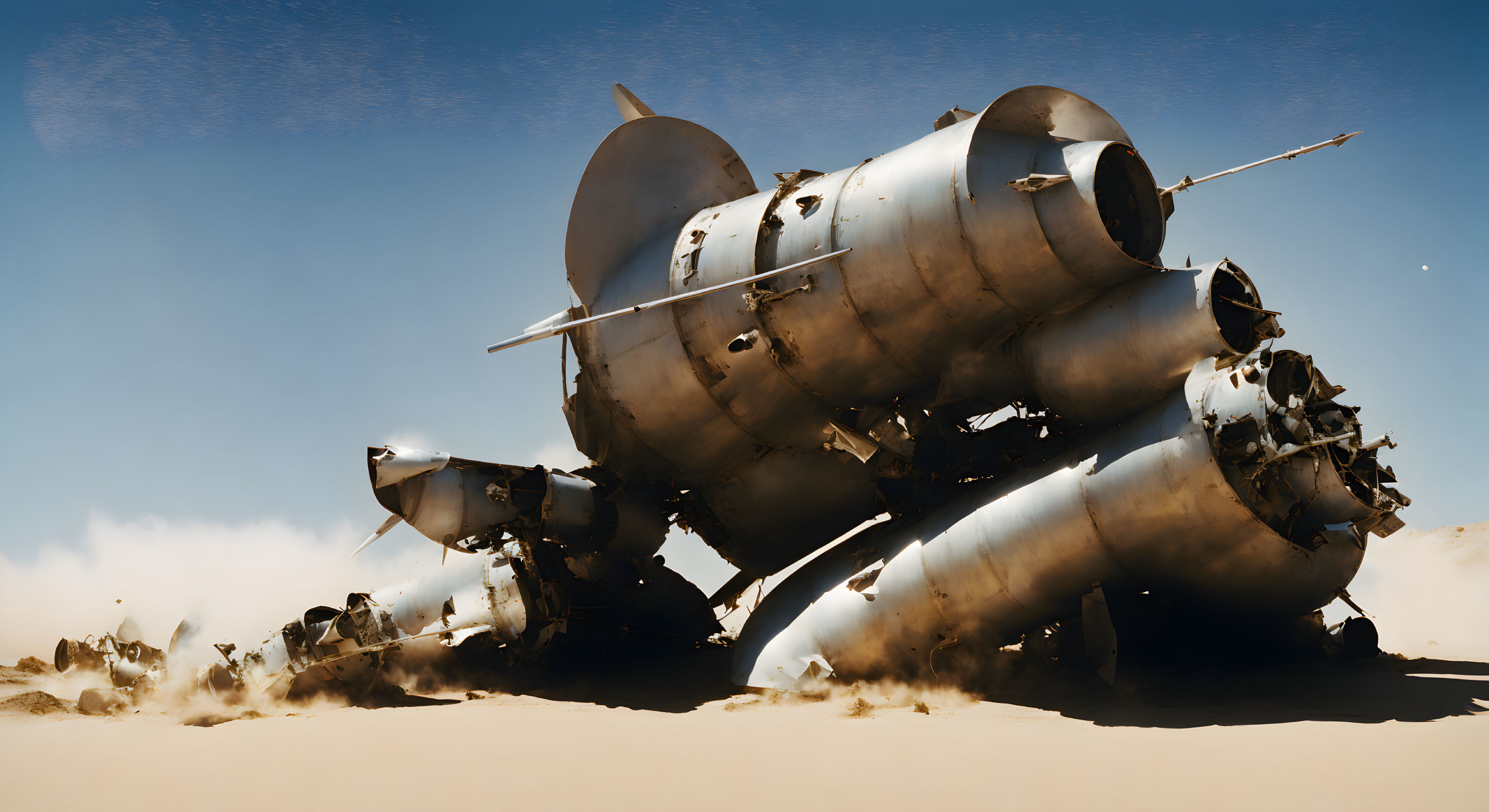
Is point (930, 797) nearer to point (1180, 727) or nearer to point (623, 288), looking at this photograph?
point (1180, 727)

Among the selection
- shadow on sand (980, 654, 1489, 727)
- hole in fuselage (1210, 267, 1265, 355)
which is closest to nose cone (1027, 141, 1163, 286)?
hole in fuselage (1210, 267, 1265, 355)

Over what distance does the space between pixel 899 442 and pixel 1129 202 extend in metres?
4.38

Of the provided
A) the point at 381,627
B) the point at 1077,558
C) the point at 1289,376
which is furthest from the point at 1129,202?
the point at 381,627

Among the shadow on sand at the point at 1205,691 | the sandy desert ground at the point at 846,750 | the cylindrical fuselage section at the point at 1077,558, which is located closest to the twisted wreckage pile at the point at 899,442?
the cylindrical fuselage section at the point at 1077,558

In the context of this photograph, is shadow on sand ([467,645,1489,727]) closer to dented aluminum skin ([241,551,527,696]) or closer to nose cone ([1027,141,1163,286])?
dented aluminum skin ([241,551,527,696])

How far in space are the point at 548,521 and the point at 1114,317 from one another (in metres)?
9.05

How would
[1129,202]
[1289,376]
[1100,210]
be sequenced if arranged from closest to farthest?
[1289,376]
[1100,210]
[1129,202]

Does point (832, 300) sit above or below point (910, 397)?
above

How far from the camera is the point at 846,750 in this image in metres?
9.17

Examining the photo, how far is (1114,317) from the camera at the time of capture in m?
11.6

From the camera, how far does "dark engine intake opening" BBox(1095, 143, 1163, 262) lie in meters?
12.1

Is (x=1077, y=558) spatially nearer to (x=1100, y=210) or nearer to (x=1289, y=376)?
(x=1289, y=376)

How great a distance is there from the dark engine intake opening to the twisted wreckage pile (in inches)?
2.1

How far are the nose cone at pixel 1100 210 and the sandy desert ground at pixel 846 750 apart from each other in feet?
17.1
